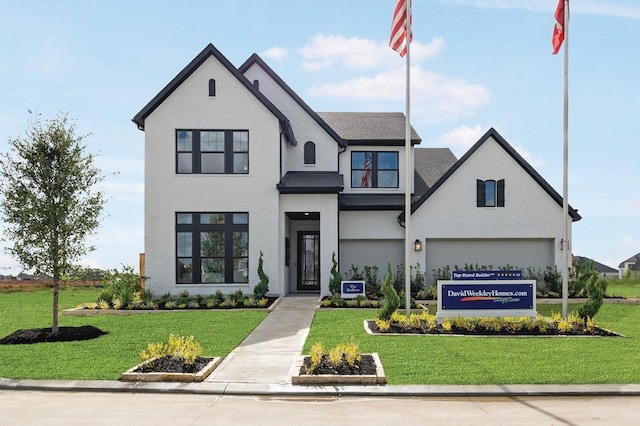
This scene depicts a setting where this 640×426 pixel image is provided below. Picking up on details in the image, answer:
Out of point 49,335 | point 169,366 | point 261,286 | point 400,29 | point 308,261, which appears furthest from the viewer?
point 308,261

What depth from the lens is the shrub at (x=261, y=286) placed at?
914 inches

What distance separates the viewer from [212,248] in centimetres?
2484

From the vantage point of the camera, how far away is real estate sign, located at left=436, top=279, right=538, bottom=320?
1678cm

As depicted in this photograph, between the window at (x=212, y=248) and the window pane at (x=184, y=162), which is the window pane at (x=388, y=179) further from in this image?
the window pane at (x=184, y=162)

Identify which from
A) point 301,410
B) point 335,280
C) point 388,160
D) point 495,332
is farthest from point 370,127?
point 301,410

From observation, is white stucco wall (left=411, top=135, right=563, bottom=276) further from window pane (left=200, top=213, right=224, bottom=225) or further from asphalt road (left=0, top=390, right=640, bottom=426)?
asphalt road (left=0, top=390, right=640, bottom=426)

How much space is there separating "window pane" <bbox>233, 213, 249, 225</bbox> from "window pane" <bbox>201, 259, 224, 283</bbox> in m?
1.65

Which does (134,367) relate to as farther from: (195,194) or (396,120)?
(396,120)

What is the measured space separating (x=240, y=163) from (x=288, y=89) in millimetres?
5067

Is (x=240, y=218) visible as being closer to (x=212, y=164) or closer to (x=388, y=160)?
(x=212, y=164)

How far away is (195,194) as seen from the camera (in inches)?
979

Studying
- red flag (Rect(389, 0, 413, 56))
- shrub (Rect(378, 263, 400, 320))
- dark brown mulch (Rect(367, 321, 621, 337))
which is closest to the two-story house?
red flag (Rect(389, 0, 413, 56))

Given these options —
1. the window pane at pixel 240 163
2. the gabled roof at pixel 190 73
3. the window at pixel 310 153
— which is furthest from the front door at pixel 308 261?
the gabled roof at pixel 190 73

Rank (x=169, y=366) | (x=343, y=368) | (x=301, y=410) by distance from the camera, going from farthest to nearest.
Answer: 1. (x=169, y=366)
2. (x=343, y=368)
3. (x=301, y=410)
